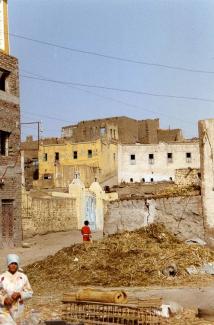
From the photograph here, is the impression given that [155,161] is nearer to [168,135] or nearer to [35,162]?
[168,135]

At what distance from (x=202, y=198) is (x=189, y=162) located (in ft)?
180

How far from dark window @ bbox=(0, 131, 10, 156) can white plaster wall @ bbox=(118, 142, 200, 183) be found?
146 feet

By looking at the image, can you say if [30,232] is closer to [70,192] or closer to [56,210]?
[56,210]

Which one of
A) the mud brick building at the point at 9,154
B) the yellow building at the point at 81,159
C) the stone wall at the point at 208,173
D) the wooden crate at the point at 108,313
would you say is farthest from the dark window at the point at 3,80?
the yellow building at the point at 81,159

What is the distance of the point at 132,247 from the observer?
1452cm

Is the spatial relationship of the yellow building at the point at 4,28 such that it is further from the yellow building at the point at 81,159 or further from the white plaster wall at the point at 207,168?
the yellow building at the point at 81,159

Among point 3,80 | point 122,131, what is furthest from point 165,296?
point 122,131

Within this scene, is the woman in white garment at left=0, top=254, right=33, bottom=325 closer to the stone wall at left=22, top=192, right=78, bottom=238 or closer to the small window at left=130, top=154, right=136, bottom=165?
the stone wall at left=22, top=192, right=78, bottom=238

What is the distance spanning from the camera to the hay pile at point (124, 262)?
42.5ft

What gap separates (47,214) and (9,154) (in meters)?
7.54

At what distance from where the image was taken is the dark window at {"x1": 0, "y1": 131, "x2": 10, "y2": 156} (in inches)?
974

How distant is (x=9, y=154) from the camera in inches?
979

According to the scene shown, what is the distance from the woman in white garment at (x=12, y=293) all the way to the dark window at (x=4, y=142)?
57.4 ft

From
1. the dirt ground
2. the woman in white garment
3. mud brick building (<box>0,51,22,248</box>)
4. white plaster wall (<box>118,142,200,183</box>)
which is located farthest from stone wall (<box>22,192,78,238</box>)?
white plaster wall (<box>118,142,200,183</box>)
